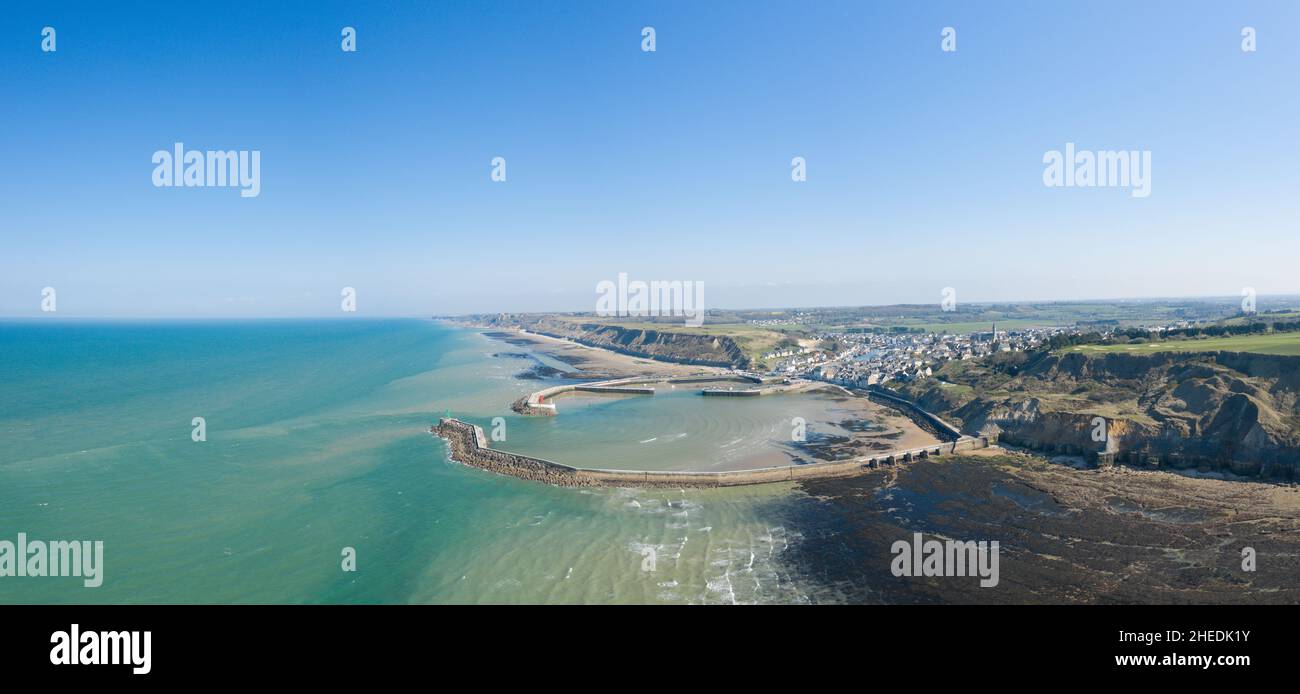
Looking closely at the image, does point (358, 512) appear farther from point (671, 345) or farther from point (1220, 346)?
point (671, 345)

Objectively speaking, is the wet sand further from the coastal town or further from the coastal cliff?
the coastal cliff

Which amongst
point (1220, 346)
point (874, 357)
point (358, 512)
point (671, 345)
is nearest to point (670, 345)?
point (671, 345)

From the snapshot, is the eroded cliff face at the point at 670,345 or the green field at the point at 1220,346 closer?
the green field at the point at 1220,346

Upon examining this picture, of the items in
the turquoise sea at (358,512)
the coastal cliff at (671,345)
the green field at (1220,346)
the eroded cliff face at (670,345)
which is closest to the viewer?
the turquoise sea at (358,512)

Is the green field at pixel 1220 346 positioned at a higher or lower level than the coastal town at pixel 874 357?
higher

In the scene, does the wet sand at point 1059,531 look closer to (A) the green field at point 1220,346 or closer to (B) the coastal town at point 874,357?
(A) the green field at point 1220,346

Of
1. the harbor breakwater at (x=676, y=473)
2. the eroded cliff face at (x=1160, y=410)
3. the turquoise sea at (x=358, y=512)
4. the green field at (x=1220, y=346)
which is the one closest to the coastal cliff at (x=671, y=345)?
the turquoise sea at (x=358, y=512)

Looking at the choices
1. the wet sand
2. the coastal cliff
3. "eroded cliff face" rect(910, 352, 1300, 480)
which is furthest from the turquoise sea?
the coastal cliff
